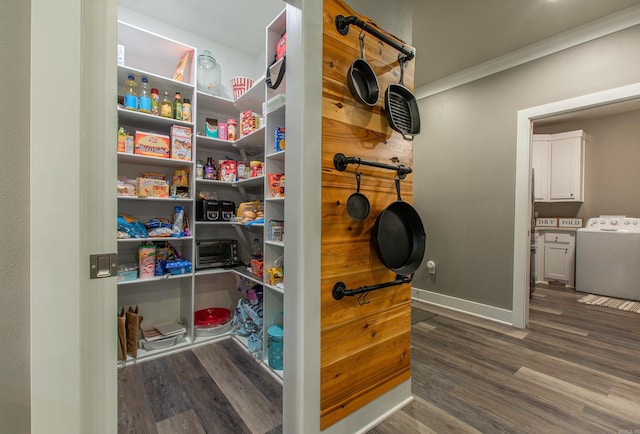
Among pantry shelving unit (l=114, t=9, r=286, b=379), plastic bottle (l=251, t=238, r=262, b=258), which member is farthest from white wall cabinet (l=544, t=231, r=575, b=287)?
plastic bottle (l=251, t=238, r=262, b=258)

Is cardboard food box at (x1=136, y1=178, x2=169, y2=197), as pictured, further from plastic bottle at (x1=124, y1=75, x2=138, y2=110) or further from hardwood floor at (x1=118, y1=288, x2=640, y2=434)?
hardwood floor at (x1=118, y1=288, x2=640, y2=434)

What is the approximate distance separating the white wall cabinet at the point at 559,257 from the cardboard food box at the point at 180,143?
611 centimetres

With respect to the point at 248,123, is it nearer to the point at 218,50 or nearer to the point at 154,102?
the point at 154,102

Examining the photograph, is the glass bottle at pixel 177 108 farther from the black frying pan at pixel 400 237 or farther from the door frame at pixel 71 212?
the black frying pan at pixel 400 237

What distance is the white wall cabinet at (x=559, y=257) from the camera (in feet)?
15.2

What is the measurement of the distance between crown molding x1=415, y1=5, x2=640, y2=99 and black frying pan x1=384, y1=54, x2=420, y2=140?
2034 millimetres

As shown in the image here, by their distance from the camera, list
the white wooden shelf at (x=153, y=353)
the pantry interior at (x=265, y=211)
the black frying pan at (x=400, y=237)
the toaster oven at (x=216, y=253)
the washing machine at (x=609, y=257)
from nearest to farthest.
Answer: the pantry interior at (x=265, y=211) < the black frying pan at (x=400, y=237) < the white wooden shelf at (x=153, y=353) < the toaster oven at (x=216, y=253) < the washing machine at (x=609, y=257)

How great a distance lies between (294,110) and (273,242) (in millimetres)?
1106

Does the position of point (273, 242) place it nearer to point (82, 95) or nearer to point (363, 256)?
point (363, 256)

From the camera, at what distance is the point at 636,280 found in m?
3.88

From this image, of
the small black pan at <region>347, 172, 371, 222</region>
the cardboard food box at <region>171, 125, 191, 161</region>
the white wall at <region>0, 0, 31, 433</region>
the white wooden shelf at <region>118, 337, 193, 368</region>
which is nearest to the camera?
the white wall at <region>0, 0, 31, 433</region>

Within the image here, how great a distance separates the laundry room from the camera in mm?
4227

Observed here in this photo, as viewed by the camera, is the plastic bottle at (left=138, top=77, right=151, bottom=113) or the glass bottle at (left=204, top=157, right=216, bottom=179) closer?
the plastic bottle at (left=138, top=77, right=151, bottom=113)

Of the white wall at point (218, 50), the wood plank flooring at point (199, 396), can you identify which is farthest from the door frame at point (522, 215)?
the white wall at point (218, 50)
